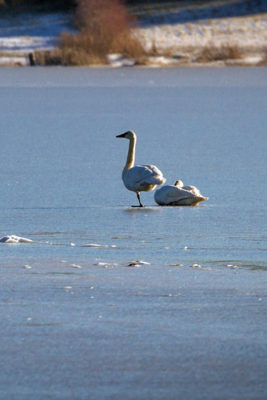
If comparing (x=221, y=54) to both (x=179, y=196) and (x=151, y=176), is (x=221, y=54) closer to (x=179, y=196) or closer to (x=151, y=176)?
(x=151, y=176)

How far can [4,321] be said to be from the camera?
4215 mm

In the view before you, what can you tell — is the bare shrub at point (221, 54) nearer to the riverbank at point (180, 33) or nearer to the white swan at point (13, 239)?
the riverbank at point (180, 33)

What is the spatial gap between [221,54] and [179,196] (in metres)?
31.9

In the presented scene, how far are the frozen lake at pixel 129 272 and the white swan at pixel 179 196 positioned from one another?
0.42ft

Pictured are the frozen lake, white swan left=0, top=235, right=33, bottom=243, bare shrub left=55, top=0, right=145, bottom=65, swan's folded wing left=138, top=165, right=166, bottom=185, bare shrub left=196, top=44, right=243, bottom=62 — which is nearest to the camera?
the frozen lake

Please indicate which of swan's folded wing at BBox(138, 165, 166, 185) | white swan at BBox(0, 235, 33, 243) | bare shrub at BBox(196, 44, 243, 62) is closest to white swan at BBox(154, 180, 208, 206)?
swan's folded wing at BBox(138, 165, 166, 185)

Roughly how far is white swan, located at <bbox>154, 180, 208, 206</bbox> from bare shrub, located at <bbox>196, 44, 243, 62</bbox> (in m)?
31.1

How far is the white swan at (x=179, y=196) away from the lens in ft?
26.9

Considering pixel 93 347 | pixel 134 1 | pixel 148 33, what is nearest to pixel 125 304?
pixel 93 347

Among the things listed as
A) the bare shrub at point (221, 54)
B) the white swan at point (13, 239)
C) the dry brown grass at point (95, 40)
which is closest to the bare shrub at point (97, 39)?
the dry brown grass at point (95, 40)

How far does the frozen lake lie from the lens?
3.55 metres

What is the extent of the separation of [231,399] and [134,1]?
53.8m

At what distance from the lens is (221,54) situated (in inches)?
1556

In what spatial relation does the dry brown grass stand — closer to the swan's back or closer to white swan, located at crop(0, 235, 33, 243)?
the swan's back
